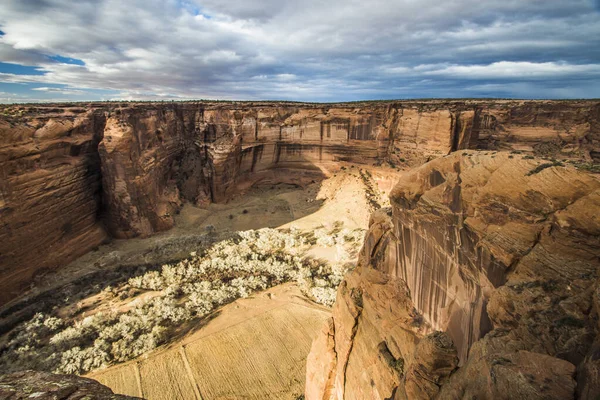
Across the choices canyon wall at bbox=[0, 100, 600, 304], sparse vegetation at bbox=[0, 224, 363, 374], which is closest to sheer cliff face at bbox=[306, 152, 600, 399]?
sparse vegetation at bbox=[0, 224, 363, 374]

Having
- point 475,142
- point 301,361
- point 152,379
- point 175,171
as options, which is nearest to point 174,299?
point 152,379

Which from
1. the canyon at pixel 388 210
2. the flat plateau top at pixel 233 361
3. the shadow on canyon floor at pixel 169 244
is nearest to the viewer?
the canyon at pixel 388 210

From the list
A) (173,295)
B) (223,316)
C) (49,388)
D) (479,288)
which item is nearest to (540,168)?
(479,288)

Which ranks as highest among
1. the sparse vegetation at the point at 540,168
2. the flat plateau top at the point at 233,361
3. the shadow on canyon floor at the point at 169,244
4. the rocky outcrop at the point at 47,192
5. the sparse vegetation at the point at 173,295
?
the sparse vegetation at the point at 540,168

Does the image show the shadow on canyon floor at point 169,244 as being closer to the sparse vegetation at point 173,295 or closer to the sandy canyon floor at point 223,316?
the sandy canyon floor at point 223,316

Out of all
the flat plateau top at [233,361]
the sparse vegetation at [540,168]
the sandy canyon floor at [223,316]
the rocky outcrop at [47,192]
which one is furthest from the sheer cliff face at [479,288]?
the rocky outcrop at [47,192]
